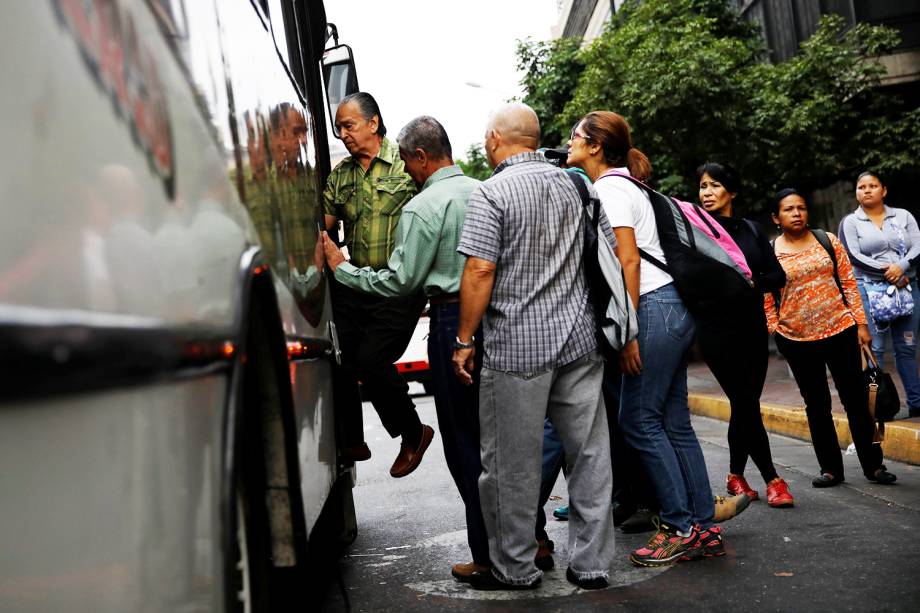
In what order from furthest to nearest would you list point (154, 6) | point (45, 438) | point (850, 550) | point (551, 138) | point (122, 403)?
point (551, 138), point (850, 550), point (154, 6), point (122, 403), point (45, 438)

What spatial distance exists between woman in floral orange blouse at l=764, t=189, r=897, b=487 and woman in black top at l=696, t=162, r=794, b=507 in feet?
1.63

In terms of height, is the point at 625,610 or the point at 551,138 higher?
the point at 551,138

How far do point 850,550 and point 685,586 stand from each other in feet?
2.82

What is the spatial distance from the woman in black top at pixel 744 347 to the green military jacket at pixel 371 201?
1.60 metres

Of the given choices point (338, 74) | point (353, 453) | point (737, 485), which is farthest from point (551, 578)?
point (338, 74)

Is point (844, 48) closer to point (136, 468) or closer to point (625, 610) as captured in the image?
point (625, 610)

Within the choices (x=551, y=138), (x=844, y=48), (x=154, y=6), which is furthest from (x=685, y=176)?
(x=154, y=6)

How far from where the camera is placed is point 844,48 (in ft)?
59.1

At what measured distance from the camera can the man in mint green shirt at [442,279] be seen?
4.55 metres

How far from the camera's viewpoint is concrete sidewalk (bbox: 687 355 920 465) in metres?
7.56

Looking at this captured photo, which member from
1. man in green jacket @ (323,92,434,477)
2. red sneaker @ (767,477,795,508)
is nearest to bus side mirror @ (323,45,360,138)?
man in green jacket @ (323,92,434,477)

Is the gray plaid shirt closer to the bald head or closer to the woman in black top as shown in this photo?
the bald head

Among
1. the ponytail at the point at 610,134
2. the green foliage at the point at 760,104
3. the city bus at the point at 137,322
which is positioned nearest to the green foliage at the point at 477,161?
the green foliage at the point at 760,104

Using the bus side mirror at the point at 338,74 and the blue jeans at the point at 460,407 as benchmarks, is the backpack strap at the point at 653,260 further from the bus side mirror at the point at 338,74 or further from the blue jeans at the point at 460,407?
the bus side mirror at the point at 338,74
